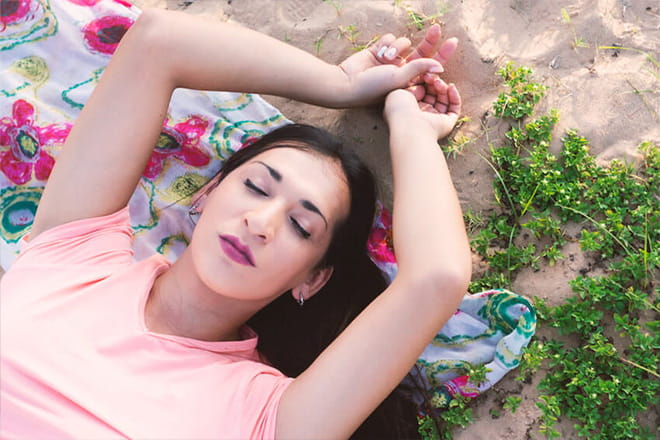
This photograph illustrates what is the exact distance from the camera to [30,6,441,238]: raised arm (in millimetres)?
2709

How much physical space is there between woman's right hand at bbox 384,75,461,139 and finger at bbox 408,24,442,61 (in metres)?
0.17

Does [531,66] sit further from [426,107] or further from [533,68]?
[426,107]

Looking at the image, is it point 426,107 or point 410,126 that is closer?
point 410,126

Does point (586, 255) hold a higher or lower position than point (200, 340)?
lower

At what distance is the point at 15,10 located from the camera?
3459 mm

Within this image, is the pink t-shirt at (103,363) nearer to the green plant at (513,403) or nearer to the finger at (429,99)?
the green plant at (513,403)

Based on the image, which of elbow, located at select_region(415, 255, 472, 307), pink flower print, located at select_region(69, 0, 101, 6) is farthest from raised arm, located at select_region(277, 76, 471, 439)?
pink flower print, located at select_region(69, 0, 101, 6)

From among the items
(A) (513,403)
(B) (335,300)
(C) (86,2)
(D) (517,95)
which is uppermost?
(C) (86,2)

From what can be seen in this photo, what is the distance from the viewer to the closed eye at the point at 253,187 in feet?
8.41

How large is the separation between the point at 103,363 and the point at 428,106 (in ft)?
6.61

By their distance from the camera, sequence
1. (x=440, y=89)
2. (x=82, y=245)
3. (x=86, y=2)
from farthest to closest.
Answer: (x=86, y=2), (x=440, y=89), (x=82, y=245)

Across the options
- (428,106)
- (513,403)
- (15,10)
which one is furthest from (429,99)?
(15,10)

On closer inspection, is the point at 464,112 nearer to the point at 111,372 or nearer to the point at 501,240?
the point at 501,240

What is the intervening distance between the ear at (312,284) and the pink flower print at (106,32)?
1817mm
